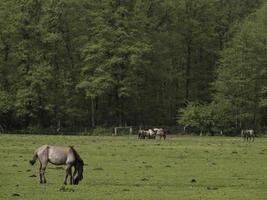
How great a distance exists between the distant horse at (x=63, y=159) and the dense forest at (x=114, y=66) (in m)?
62.0

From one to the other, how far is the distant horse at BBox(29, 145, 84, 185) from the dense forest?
203ft

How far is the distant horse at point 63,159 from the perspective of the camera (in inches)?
1024

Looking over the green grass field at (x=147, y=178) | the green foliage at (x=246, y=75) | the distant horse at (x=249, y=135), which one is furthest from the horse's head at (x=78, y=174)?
the green foliage at (x=246, y=75)

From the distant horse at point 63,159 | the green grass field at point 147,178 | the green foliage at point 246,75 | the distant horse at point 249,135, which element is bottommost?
the green grass field at point 147,178

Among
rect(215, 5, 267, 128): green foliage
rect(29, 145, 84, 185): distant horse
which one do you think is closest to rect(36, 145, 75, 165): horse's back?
rect(29, 145, 84, 185): distant horse

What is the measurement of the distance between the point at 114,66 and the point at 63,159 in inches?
2679

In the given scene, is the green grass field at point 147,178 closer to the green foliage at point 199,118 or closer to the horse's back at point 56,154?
the horse's back at point 56,154

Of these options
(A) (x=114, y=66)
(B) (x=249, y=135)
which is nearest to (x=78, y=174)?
(B) (x=249, y=135)

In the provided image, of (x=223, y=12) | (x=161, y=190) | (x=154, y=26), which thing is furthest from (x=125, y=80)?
(x=161, y=190)

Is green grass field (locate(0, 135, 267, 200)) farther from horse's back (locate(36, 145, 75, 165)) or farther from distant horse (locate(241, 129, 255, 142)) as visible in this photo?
distant horse (locate(241, 129, 255, 142))

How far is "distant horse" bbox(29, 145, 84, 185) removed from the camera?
26016mm

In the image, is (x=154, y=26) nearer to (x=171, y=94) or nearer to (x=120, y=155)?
(x=171, y=94)

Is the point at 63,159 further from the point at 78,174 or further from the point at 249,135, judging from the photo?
the point at 249,135

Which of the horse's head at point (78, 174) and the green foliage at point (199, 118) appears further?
the green foliage at point (199, 118)
